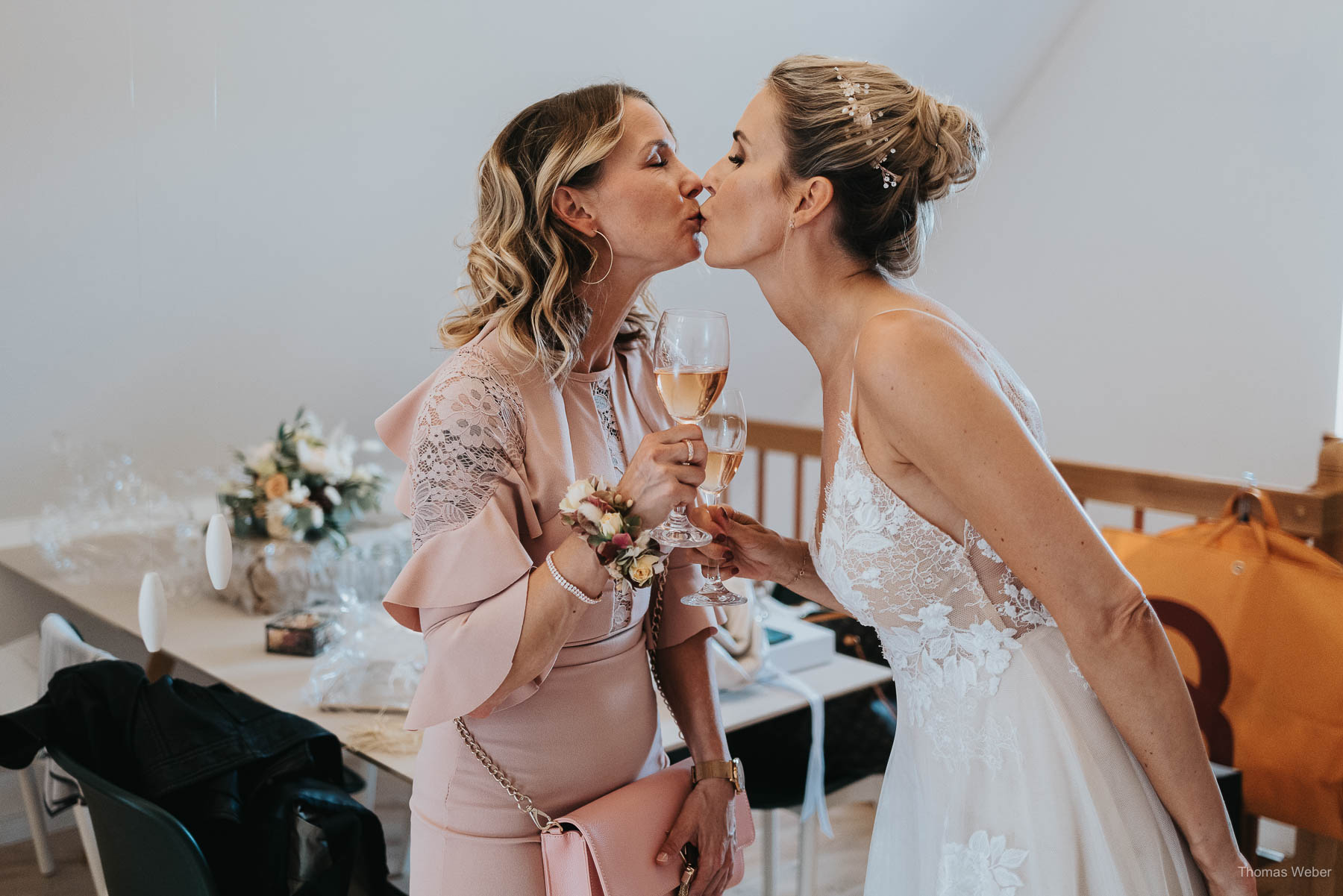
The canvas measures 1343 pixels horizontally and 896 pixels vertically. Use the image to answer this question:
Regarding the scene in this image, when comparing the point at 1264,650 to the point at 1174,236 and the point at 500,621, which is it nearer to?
the point at 500,621

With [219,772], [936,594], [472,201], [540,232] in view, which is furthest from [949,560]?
[472,201]

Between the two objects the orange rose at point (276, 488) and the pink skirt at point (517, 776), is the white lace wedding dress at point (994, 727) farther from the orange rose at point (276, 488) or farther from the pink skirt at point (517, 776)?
the orange rose at point (276, 488)

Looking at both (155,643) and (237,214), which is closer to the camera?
(155,643)

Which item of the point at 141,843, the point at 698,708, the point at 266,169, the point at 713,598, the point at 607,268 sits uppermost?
the point at 266,169

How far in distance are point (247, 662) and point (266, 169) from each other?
1.35m

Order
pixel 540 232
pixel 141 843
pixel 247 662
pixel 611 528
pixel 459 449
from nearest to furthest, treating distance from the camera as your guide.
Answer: pixel 611 528, pixel 459 449, pixel 540 232, pixel 141 843, pixel 247 662

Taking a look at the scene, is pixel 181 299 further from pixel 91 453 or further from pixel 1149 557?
pixel 1149 557

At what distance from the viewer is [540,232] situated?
1.50 metres

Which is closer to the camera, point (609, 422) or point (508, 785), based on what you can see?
point (508, 785)

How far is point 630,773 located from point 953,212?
444 centimetres

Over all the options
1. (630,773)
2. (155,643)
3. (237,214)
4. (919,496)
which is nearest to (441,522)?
(630,773)

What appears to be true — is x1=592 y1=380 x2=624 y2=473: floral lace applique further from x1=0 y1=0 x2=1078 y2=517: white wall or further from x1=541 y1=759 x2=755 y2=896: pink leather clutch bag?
x1=0 y1=0 x2=1078 y2=517: white wall

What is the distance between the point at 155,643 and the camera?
1.75 m

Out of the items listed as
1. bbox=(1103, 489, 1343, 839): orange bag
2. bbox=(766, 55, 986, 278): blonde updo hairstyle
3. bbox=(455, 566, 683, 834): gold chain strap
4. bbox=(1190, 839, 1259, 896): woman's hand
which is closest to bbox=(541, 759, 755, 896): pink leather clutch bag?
bbox=(455, 566, 683, 834): gold chain strap
